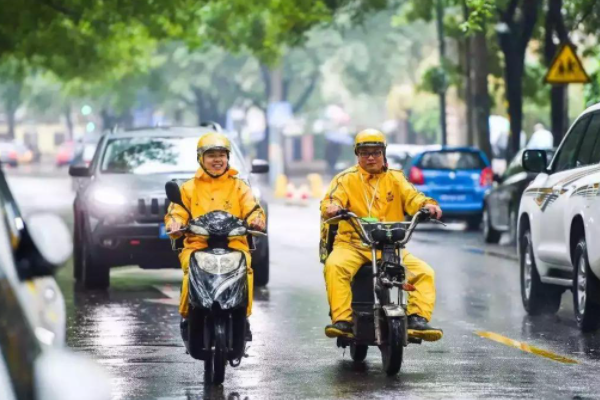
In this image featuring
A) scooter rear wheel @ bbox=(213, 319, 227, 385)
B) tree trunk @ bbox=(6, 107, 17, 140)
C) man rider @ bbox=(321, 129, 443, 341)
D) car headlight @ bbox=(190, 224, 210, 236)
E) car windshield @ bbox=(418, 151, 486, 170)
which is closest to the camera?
scooter rear wheel @ bbox=(213, 319, 227, 385)

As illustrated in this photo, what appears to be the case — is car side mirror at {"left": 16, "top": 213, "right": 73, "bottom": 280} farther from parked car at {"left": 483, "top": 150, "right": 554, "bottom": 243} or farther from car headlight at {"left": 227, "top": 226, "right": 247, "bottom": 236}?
parked car at {"left": 483, "top": 150, "right": 554, "bottom": 243}

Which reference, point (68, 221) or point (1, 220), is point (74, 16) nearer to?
point (68, 221)

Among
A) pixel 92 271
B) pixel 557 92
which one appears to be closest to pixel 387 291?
pixel 92 271

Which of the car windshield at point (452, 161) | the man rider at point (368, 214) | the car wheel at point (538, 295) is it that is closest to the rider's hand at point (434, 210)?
the man rider at point (368, 214)

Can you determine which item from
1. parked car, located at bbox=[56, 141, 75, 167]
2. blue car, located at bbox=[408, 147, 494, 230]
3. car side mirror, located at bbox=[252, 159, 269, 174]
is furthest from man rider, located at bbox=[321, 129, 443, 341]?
parked car, located at bbox=[56, 141, 75, 167]

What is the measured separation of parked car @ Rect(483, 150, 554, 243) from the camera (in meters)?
25.0

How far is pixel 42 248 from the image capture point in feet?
18.7

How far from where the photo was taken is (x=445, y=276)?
20.2 metres

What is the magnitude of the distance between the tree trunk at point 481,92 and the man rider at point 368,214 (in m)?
25.5

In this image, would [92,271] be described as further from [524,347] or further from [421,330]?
[421,330]

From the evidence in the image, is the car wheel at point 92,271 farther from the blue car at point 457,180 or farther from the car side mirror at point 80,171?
the blue car at point 457,180

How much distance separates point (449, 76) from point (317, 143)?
50664mm

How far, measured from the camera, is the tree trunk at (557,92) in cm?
2769

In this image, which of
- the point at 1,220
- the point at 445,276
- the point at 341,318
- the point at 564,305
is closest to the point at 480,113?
the point at 445,276
